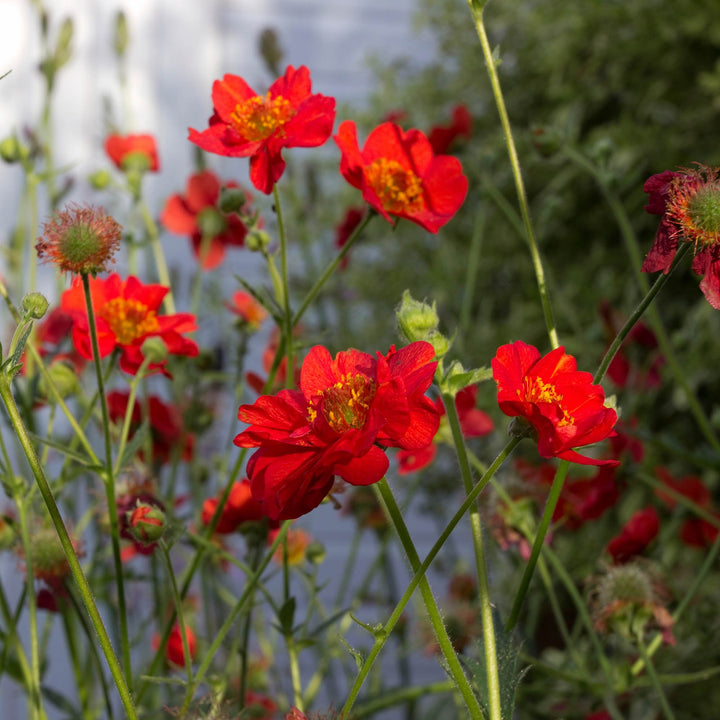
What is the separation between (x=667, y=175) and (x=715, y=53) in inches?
61.9

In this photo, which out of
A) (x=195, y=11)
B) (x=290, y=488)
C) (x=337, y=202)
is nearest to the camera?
(x=290, y=488)

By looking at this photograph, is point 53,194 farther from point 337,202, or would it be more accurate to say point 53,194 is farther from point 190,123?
point 190,123

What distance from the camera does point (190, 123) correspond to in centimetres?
235

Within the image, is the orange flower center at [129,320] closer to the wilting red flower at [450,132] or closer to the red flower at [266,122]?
the red flower at [266,122]

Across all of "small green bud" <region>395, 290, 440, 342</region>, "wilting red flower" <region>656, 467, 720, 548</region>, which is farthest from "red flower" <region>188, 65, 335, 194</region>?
"wilting red flower" <region>656, 467, 720, 548</region>

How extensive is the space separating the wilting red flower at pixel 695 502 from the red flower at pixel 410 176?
1.31ft

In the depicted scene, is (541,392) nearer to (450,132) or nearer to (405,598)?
(405,598)

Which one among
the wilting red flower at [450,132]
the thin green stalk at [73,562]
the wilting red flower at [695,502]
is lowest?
the wilting red flower at [695,502]

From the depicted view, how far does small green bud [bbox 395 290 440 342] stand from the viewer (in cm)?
38

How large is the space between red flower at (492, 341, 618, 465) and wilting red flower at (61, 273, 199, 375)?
0.22 meters

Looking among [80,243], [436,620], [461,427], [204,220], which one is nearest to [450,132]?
[204,220]

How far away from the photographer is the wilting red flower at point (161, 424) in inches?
24.8

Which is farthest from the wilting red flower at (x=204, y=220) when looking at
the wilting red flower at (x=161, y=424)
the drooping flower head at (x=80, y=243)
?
the drooping flower head at (x=80, y=243)

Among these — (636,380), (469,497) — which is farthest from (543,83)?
(469,497)
